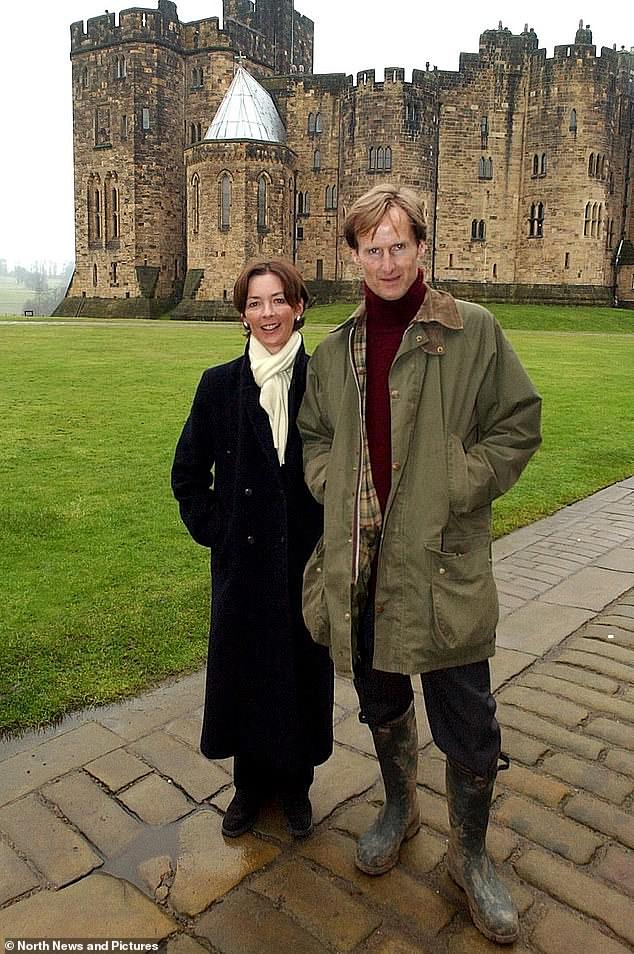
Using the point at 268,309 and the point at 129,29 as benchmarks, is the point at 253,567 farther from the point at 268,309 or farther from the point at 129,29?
the point at 129,29

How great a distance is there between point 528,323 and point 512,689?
106 ft

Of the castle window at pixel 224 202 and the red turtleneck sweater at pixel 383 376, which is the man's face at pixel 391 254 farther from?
the castle window at pixel 224 202

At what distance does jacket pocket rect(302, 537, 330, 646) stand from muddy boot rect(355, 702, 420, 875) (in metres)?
0.43

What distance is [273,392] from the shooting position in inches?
106

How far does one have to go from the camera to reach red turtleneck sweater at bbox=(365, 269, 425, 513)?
243cm

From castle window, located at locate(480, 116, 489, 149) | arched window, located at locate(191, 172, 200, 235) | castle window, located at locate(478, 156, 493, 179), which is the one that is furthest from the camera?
castle window, located at locate(478, 156, 493, 179)

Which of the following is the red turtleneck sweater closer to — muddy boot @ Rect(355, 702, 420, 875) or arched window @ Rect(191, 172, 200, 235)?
muddy boot @ Rect(355, 702, 420, 875)

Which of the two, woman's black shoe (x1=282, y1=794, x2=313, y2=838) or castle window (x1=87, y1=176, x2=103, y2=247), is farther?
castle window (x1=87, y1=176, x2=103, y2=247)

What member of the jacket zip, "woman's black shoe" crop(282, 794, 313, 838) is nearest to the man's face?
the jacket zip

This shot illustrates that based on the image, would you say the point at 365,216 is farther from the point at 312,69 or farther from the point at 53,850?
the point at 312,69

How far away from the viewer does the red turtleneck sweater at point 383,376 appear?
7.98 ft

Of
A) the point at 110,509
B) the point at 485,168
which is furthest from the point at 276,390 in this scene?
the point at 485,168

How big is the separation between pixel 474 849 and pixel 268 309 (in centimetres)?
186

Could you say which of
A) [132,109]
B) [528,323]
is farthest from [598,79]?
[132,109]
